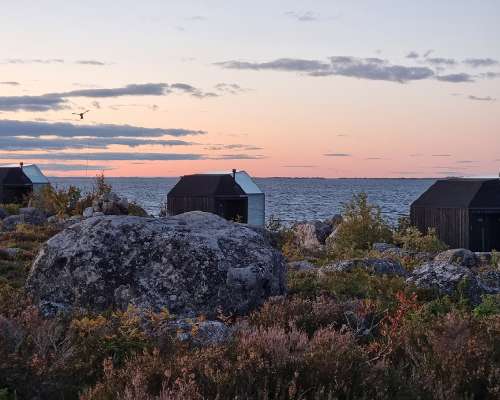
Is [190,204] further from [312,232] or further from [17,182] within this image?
[17,182]

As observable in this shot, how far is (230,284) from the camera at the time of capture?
955 centimetres

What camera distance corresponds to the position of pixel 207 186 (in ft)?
135

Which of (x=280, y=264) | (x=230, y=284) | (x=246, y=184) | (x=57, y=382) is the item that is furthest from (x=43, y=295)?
(x=246, y=184)

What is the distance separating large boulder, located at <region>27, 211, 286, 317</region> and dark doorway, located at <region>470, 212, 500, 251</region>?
24950 millimetres

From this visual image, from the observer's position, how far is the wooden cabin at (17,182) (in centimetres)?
4934

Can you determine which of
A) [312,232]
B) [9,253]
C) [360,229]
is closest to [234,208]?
[312,232]

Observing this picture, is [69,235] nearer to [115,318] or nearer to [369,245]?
[115,318]

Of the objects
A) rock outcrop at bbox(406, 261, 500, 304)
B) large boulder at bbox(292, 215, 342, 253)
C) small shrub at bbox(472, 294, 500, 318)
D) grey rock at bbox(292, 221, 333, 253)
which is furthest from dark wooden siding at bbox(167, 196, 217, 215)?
small shrub at bbox(472, 294, 500, 318)

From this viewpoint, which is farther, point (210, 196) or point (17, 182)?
point (17, 182)

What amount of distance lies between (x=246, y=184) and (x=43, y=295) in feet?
108

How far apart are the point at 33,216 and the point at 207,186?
11.2m

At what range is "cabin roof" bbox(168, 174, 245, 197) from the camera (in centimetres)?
4084

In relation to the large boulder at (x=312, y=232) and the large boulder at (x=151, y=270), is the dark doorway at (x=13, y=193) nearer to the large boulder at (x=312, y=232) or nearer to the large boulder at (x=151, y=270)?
the large boulder at (x=312, y=232)

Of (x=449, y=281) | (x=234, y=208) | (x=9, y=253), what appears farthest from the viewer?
(x=234, y=208)
